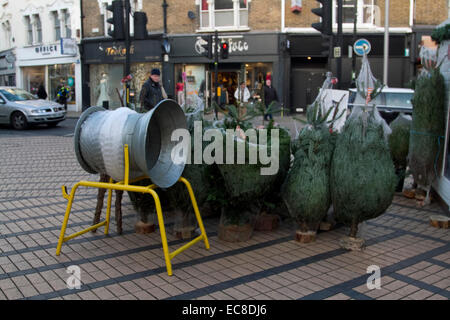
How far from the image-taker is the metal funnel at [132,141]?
431 centimetres

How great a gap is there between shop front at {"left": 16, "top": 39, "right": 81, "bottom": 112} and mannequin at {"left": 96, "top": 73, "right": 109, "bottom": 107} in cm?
222

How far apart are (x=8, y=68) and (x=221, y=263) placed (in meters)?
35.3

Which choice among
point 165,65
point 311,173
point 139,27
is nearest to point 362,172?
point 311,173

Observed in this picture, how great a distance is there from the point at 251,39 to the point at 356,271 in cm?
2120

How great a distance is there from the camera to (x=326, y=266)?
4.50 metres

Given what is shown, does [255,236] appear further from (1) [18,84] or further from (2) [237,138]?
(1) [18,84]

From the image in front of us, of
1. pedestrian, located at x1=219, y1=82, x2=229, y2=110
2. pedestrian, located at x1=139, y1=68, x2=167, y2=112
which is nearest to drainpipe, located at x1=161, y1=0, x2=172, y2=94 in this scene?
pedestrian, located at x1=219, y1=82, x2=229, y2=110

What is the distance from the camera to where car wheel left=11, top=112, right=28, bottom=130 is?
18062 millimetres

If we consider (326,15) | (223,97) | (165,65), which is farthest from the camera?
(165,65)

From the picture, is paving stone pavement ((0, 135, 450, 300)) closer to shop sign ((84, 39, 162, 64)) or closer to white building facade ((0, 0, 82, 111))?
shop sign ((84, 39, 162, 64))

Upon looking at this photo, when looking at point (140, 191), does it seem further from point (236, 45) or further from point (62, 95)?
point (62, 95)

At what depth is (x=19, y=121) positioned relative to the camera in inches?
715

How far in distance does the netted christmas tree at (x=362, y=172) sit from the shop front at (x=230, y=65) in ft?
62.0

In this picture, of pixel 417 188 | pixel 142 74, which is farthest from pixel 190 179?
pixel 142 74
